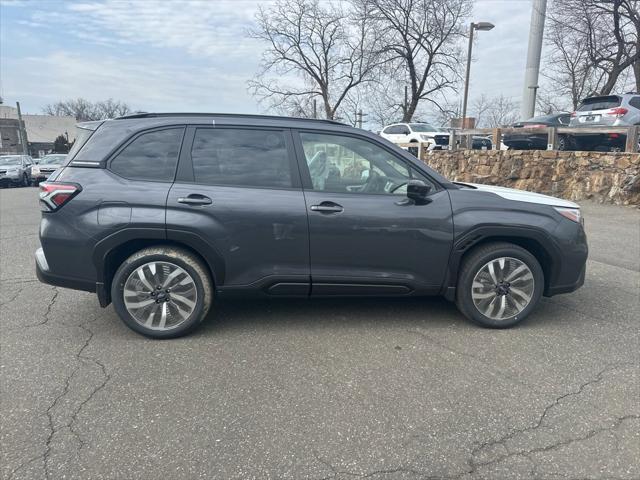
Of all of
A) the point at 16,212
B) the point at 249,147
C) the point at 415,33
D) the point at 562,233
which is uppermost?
the point at 415,33

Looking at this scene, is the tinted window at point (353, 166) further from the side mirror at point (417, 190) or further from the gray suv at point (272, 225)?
the side mirror at point (417, 190)

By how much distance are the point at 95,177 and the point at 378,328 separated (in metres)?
2.65

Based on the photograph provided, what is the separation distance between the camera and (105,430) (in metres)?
2.57

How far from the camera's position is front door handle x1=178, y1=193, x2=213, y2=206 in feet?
11.7

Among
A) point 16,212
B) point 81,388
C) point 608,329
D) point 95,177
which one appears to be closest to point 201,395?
point 81,388

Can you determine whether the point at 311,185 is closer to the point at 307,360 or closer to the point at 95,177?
the point at 307,360

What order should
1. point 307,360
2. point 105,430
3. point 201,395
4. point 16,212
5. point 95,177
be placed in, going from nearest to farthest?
point 105,430
point 201,395
point 307,360
point 95,177
point 16,212

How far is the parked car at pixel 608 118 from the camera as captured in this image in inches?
472

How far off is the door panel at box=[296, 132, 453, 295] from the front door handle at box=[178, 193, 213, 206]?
31.4 inches

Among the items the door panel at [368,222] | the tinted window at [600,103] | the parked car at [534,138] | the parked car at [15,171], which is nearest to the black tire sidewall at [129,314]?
the door panel at [368,222]

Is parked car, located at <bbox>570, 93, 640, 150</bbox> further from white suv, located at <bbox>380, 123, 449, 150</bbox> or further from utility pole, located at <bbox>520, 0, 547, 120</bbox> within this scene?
utility pole, located at <bbox>520, 0, 547, 120</bbox>

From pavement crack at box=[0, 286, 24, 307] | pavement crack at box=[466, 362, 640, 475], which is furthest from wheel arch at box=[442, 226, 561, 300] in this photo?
pavement crack at box=[0, 286, 24, 307]

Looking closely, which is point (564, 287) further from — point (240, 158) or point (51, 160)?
point (51, 160)

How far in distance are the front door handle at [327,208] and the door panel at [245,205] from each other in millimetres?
99
